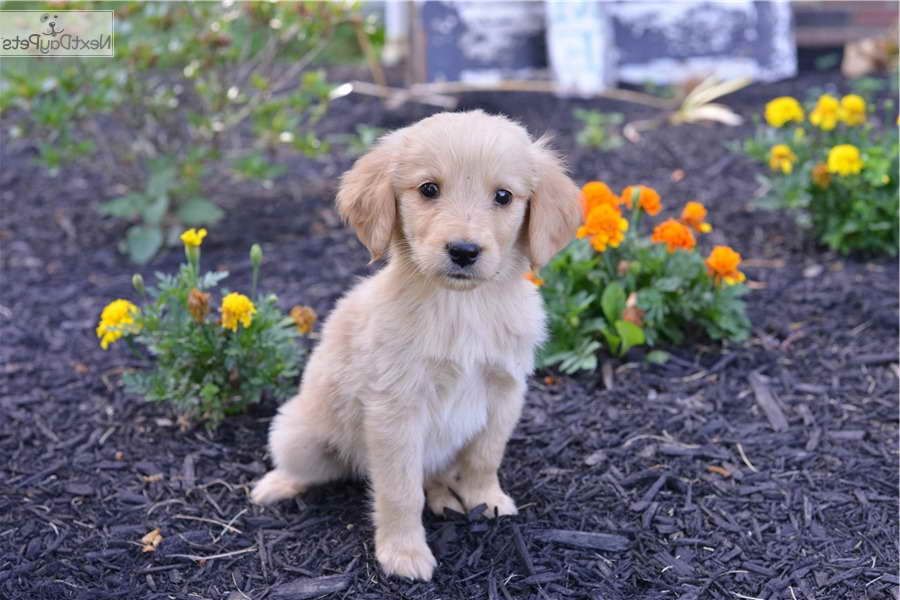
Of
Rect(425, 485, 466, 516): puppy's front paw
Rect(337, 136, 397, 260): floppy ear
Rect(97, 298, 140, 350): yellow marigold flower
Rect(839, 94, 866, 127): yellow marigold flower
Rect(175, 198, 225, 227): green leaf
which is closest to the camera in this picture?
Rect(337, 136, 397, 260): floppy ear

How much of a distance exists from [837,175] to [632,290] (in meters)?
1.80

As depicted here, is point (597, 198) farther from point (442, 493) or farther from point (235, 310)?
point (235, 310)

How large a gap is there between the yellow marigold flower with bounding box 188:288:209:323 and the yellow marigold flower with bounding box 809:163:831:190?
11.8 ft

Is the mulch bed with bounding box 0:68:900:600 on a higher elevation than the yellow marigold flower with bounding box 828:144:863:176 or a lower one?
lower

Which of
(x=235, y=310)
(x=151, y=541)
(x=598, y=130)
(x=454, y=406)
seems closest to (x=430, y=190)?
(x=454, y=406)

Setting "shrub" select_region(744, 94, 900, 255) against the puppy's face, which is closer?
the puppy's face

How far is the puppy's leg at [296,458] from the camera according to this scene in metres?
3.25

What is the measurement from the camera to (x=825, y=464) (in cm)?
358

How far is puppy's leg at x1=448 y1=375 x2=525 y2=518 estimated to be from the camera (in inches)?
120

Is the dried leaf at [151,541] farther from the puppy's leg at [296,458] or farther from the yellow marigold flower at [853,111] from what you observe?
the yellow marigold flower at [853,111]

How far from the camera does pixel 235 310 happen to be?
343cm

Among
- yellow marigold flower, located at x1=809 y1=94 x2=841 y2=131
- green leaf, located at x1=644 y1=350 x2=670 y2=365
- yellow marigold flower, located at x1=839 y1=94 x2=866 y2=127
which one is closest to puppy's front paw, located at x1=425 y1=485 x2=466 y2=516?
green leaf, located at x1=644 y1=350 x2=670 y2=365

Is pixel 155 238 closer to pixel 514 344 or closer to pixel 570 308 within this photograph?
pixel 570 308

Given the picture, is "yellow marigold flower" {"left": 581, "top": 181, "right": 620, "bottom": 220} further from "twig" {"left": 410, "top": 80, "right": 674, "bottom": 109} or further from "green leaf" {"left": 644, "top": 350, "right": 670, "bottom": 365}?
"twig" {"left": 410, "top": 80, "right": 674, "bottom": 109}
